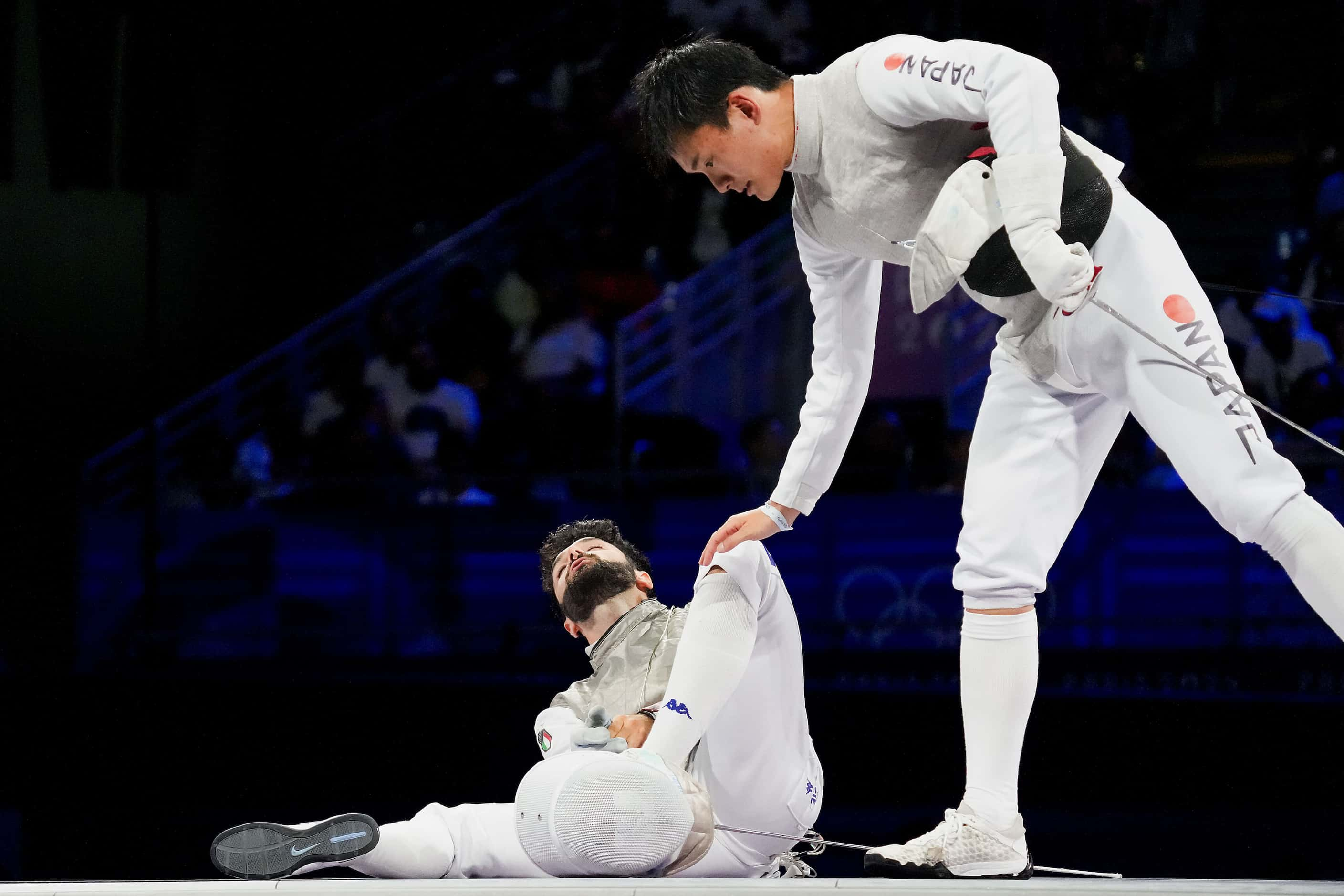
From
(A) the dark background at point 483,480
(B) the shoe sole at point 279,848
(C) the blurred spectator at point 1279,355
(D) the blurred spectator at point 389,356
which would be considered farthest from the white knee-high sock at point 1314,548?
(D) the blurred spectator at point 389,356

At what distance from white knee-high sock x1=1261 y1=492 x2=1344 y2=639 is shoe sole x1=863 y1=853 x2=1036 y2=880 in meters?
0.45

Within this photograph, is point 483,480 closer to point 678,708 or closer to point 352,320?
point 352,320

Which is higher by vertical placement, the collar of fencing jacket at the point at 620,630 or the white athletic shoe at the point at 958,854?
the collar of fencing jacket at the point at 620,630

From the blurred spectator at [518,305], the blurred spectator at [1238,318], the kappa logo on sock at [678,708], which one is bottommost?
the kappa logo on sock at [678,708]

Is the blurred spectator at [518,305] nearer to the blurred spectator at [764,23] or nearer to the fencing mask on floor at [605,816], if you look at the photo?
the blurred spectator at [764,23]

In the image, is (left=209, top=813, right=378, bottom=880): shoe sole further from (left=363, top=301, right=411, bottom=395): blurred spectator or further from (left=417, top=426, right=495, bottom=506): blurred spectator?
(left=363, top=301, right=411, bottom=395): blurred spectator

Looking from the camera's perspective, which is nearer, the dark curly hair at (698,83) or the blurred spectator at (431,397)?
the dark curly hair at (698,83)

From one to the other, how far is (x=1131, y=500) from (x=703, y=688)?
2067 millimetres

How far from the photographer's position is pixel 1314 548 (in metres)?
1.33

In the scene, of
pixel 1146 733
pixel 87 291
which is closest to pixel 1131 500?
pixel 1146 733

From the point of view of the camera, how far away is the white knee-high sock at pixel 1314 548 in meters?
1.33

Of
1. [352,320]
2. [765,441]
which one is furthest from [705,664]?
[352,320]

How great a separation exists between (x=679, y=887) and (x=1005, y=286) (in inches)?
29.3

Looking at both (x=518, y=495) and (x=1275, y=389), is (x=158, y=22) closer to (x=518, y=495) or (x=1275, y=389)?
(x=518, y=495)
